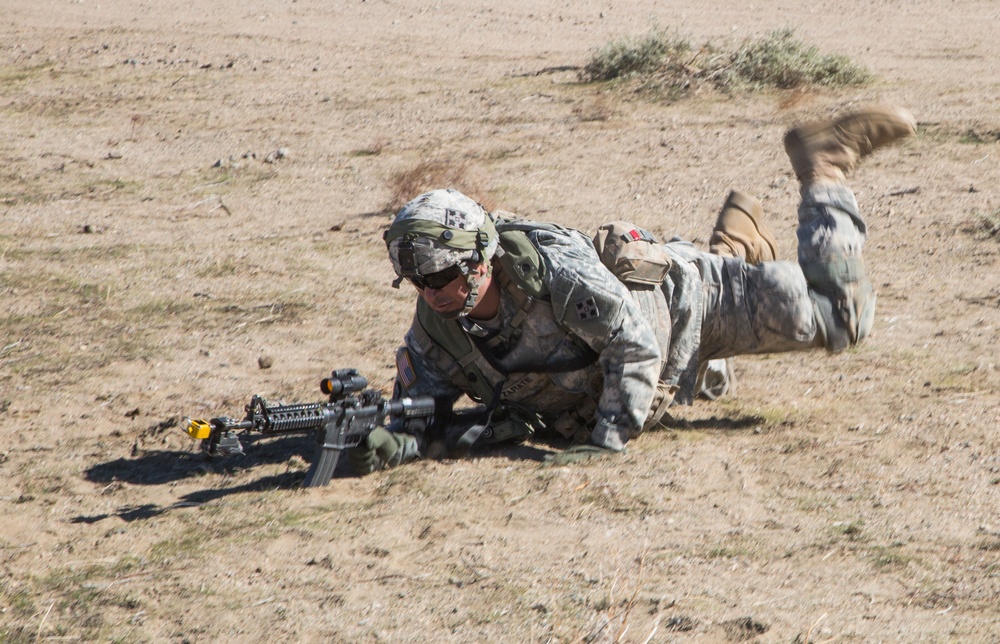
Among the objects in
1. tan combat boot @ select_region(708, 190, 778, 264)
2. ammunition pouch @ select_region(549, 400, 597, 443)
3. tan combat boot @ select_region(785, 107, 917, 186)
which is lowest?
ammunition pouch @ select_region(549, 400, 597, 443)

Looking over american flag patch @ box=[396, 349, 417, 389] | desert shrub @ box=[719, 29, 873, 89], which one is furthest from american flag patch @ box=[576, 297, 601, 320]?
desert shrub @ box=[719, 29, 873, 89]

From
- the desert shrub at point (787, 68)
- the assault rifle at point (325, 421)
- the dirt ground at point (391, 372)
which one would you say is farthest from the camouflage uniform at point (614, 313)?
the desert shrub at point (787, 68)

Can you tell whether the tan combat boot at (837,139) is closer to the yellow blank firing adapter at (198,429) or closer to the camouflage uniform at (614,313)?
the camouflage uniform at (614,313)

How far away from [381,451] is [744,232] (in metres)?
2.12

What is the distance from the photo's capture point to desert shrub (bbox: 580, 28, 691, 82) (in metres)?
10.1

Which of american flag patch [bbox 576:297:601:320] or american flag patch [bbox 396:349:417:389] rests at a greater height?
american flag patch [bbox 576:297:601:320]

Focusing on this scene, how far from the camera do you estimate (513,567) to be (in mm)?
3600

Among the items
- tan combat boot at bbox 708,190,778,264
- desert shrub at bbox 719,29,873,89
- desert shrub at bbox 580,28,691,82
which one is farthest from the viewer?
desert shrub at bbox 580,28,691,82

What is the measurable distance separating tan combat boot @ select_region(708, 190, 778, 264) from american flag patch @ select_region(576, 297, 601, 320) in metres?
1.30

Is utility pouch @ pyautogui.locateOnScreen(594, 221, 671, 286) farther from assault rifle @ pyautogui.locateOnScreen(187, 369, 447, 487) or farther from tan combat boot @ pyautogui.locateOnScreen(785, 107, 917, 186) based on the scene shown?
tan combat boot @ pyautogui.locateOnScreen(785, 107, 917, 186)

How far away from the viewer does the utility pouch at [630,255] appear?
4367 mm

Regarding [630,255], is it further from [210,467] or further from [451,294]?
[210,467]

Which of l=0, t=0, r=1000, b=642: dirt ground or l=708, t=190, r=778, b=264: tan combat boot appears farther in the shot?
l=708, t=190, r=778, b=264: tan combat boot

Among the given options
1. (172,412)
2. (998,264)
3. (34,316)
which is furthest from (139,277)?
(998,264)
